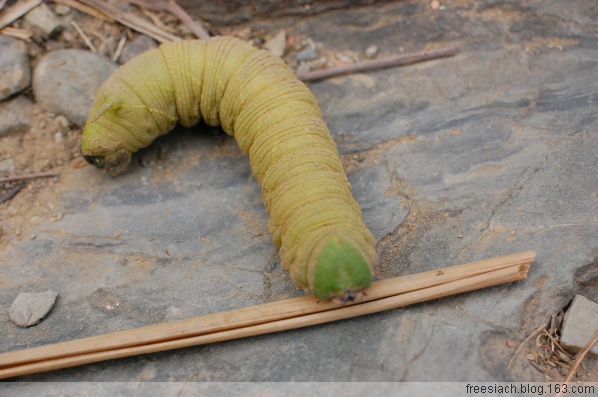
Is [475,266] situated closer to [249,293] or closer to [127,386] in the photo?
[249,293]

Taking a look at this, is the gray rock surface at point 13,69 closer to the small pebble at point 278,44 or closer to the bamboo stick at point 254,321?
the small pebble at point 278,44

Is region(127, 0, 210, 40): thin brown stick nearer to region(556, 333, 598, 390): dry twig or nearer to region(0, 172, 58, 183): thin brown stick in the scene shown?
region(0, 172, 58, 183): thin brown stick

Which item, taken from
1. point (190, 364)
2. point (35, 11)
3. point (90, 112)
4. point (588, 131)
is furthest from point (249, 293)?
point (35, 11)

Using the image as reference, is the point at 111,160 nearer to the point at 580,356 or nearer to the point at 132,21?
the point at 132,21

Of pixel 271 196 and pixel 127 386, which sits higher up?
pixel 271 196

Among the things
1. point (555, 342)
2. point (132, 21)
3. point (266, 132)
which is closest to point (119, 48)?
point (132, 21)

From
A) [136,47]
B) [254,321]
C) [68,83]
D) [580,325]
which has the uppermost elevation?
[136,47]
